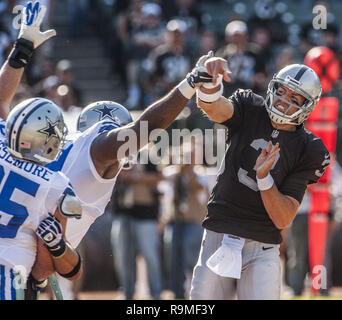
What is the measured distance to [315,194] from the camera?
8.62 meters

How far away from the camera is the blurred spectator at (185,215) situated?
8200mm

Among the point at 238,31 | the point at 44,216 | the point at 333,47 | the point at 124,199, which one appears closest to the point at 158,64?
the point at 238,31

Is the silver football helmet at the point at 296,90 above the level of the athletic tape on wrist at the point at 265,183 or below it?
above

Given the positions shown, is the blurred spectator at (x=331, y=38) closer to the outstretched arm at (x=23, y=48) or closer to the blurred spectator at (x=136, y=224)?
the blurred spectator at (x=136, y=224)

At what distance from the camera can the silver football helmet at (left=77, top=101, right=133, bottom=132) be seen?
4992 mm

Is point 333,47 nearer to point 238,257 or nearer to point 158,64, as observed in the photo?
point 158,64

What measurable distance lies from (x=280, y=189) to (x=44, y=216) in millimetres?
1483

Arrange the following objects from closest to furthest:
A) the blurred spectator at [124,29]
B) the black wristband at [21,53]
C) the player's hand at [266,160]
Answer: the player's hand at [266,160] < the black wristband at [21,53] < the blurred spectator at [124,29]

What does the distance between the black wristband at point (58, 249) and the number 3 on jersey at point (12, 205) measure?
0.63 ft

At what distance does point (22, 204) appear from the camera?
3770 millimetres

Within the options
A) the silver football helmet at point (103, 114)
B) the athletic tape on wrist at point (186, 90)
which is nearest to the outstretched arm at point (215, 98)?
the athletic tape on wrist at point (186, 90)

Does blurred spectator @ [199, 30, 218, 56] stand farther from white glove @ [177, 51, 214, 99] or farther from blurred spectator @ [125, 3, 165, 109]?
white glove @ [177, 51, 214, 99]

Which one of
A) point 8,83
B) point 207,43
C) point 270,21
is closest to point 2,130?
point 8,83

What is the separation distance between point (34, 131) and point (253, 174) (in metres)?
1.40
